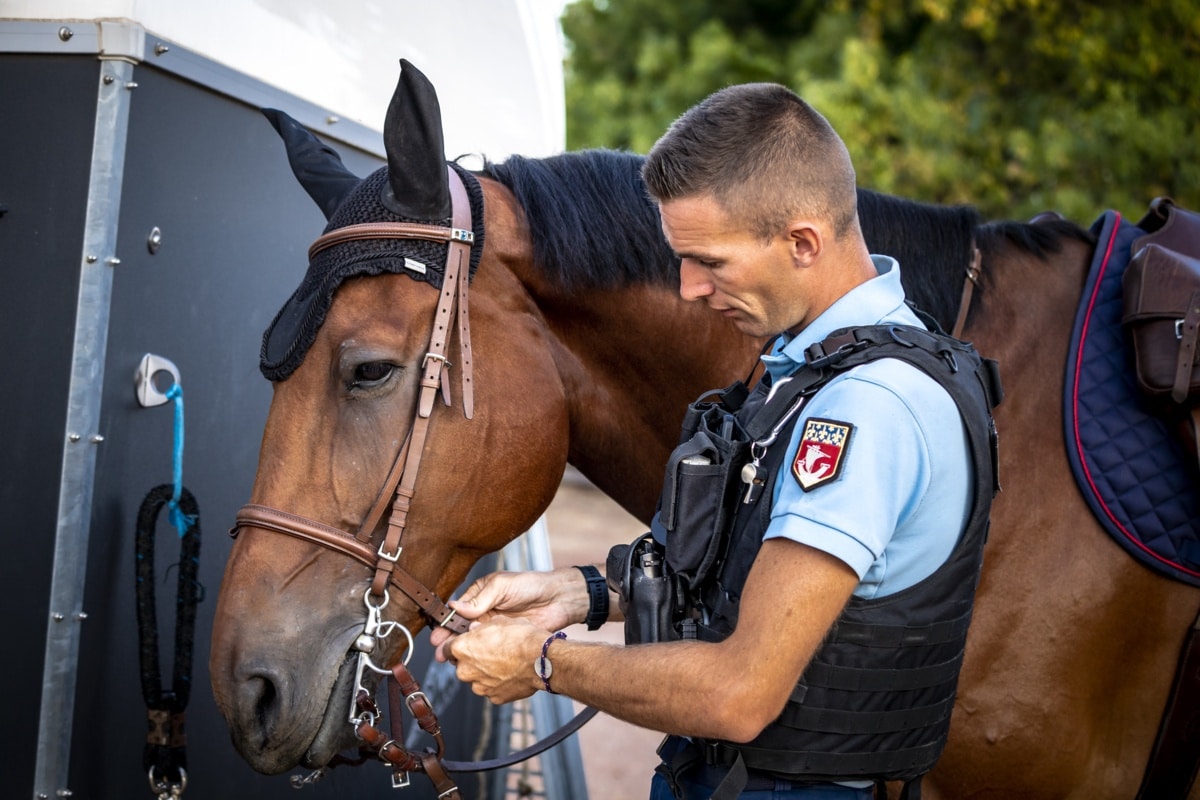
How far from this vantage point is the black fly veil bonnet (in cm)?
210

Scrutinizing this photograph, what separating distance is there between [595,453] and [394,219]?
81 cm

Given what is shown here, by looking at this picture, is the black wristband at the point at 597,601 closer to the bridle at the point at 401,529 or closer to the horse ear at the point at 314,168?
the bridle at the point at 401,529

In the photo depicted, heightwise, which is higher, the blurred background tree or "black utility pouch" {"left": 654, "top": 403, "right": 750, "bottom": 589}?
the blurred background tree

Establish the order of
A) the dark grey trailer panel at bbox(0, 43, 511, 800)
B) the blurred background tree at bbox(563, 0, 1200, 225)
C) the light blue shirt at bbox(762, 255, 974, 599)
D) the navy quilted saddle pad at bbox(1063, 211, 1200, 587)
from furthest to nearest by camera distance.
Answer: the blurred background tree at bbox(563, 0, 1200, 225)
the navy quilted saddle pad at bbox(1063, 211, 1200, 587)
the dark grey trailer panel at bbox(0, 43, 511, 800)
the light blue shirt at bbox(762, 255, 974, 599)

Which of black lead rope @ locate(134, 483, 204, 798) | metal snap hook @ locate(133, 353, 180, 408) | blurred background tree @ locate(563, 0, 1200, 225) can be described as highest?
blurred background tree @ locate(563, 0, 1200, 225)

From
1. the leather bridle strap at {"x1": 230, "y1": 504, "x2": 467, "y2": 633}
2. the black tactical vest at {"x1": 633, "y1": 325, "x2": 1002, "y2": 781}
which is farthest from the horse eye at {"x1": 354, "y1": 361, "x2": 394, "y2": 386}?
the black tactical vest at {"x1": 633, "y1": 325, "x2": 1002, "y2": 781}

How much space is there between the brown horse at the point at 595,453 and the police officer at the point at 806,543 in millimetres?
412

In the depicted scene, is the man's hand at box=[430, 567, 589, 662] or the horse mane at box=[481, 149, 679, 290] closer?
the man's hand at box=[430, 567, 589, 662]

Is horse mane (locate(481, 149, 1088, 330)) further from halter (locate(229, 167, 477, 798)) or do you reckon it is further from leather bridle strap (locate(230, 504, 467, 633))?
leather bridle strap (locate(230, 504, 467, 633))

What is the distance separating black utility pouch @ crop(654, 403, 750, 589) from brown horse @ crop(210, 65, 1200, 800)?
550 mm

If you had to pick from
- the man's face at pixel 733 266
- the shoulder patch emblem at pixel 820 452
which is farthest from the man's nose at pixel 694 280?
the shoulder patch emblem at pixel 820 452

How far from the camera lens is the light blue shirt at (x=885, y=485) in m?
1.50

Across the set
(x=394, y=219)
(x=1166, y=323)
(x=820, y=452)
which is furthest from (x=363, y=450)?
(x=1166, y=323)

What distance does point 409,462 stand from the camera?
6.81ft
